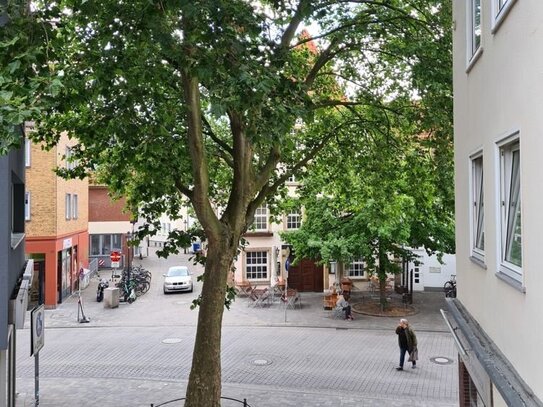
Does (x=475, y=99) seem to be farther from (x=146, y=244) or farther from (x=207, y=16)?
(x=146, y=244)

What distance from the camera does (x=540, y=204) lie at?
3.79 m

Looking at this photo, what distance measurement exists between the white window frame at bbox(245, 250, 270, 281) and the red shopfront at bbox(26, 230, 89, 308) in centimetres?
927

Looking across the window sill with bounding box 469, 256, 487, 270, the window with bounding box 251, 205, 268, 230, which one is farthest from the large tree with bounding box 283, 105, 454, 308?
the window with bounding box 251, 205, 268, 230

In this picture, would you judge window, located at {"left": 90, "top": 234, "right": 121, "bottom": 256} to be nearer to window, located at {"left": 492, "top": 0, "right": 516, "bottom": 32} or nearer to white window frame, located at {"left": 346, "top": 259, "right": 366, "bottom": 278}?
white window frame, located at {"left": 346, "top": 259, "right": 366, "bottom": 278}

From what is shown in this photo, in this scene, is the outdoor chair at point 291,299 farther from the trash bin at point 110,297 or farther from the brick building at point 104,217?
the brick building at point 104,217

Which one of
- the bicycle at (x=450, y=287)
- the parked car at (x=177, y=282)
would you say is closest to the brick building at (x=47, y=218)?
the parked car at (x=177, y=282)

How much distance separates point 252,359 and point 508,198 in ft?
37.1

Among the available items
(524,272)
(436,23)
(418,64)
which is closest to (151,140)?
(418,64)

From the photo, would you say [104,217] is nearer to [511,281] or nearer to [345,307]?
[345,307]

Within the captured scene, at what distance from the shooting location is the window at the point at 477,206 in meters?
6.82

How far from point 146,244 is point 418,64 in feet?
129

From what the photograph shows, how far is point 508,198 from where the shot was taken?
17.1ft

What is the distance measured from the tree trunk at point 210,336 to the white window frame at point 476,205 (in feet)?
14.9

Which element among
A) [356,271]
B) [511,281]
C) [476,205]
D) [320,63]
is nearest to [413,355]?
[476,205]
